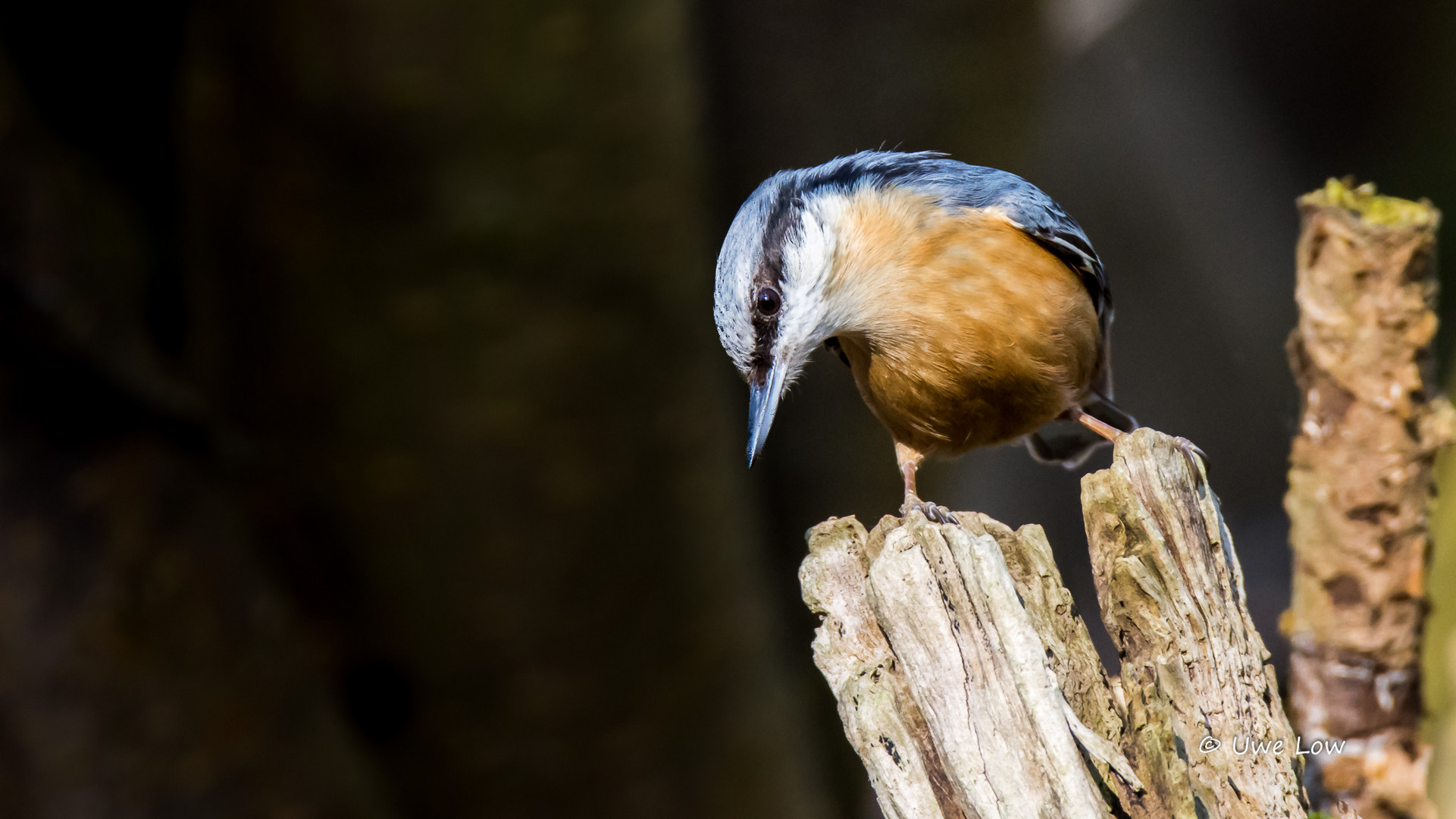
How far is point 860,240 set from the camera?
3.27 feet

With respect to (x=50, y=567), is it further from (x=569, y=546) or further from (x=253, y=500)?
(x=569, y=546)

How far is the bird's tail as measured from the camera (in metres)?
1.07

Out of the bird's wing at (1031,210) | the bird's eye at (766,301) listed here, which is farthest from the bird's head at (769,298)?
the bird's wing at (1031,210)

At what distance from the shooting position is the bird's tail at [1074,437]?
107cm

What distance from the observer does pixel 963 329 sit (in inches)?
35.0

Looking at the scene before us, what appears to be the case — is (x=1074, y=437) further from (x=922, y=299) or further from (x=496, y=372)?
(x=496, y=372)

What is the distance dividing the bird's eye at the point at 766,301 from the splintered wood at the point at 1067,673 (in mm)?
258

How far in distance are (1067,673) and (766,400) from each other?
0.34m

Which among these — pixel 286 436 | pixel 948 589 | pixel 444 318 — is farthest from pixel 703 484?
pixel 948 589

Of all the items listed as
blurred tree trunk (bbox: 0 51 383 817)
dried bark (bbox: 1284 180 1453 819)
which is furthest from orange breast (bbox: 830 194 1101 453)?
blurred tree trunk (bbox: 0 51 383 817)

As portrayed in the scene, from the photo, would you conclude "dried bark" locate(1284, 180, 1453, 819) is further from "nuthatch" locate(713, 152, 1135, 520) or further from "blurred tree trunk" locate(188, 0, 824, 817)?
"blurred tree trunk" locate(188, 0, 824, 817)

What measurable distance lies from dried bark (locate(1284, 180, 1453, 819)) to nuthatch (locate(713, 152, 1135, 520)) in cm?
20

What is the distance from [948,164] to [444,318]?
0.93 metres

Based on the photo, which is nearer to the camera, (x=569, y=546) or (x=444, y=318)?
(x=444, y=318)
